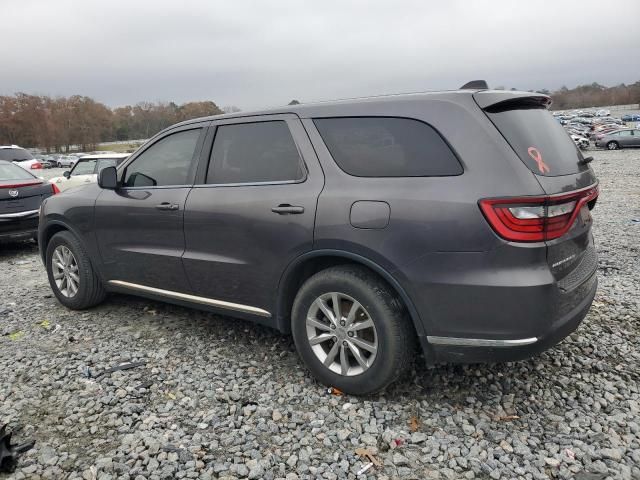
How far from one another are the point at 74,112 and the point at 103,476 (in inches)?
3378

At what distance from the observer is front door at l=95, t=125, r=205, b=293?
3.85 meters

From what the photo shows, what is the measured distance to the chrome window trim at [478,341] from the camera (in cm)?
255

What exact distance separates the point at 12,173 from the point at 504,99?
800cm

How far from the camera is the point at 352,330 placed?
297 cm

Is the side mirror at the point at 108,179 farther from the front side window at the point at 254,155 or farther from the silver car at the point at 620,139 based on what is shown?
the silver car at the point at 620,139

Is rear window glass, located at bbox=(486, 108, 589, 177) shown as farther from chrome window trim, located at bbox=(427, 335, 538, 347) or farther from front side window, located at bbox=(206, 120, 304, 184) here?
front side window, located at bbox=(206, 120, 304, 184)

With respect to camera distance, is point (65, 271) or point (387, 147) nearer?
point (387, 147)

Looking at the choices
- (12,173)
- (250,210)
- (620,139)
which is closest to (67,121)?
(620,139)

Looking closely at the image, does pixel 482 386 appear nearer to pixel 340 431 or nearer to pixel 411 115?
pixel 340 431

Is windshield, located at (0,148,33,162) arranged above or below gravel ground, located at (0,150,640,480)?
above

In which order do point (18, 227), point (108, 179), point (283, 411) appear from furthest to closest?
1. point (18, 227)
2. point (108, 179)
3. point (283, 411)

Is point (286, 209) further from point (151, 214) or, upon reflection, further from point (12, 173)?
point (12, 173)

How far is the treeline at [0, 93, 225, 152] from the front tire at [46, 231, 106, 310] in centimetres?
6147

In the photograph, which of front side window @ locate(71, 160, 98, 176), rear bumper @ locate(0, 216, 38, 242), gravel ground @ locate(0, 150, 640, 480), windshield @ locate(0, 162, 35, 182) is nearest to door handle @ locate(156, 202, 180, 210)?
gravel ground @ locate(0, 150, 640, 480)
